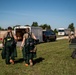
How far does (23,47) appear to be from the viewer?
32.8ft

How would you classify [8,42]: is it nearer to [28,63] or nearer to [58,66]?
[28,63]

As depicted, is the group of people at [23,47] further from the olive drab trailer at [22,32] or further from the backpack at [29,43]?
the olive drab trailer at [22,32]

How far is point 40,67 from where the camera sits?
945cm

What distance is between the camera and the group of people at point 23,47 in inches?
389

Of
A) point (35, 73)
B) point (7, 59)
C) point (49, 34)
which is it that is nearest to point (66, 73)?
point (35, 73)


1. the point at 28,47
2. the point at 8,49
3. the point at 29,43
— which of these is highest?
the point at 29,43

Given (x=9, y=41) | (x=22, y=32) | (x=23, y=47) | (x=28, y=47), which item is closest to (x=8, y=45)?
(x=9, y=41)

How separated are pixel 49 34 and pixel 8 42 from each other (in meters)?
20.0

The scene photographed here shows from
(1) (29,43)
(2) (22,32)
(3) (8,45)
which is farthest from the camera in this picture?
(2) (22,32)

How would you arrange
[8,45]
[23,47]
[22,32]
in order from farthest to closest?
[22,32], [8,45], [23,47]

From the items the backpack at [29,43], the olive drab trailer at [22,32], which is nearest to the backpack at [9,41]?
the backpack at [29,43]

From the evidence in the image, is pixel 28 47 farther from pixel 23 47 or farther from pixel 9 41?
pixel 9 41

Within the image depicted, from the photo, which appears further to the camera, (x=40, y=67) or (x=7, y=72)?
(x=40, y=67)

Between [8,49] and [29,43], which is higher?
[29,43]
